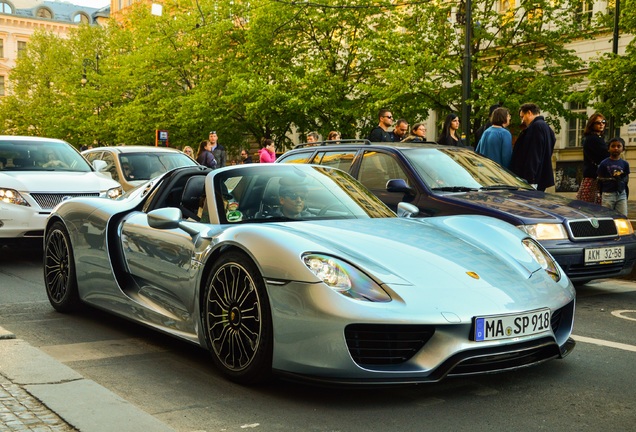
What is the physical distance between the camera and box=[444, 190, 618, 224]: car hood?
8078mm

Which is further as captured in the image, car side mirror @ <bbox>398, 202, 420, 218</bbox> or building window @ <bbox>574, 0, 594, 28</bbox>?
building window @ <bbox>574, 0, 594, 28</bbox>

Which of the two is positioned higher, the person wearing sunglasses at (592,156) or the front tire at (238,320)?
the person wearing sunglasses at (592,156)

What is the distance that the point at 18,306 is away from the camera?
25.0ft

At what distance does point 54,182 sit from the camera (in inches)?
435

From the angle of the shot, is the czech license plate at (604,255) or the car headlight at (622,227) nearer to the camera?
the czech license plate at (604,255)

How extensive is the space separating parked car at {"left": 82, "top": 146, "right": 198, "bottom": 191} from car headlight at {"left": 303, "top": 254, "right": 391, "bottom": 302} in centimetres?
1095

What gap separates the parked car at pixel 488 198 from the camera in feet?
26.1

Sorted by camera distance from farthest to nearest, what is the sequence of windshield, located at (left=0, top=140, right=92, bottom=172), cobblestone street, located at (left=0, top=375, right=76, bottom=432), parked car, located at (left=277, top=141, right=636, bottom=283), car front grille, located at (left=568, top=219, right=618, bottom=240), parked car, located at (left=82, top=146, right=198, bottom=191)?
parked car, located at (left=82, top=146, right=198, bottom=191) < windshield, located at (left=0, top=140, right=92, bottom=172) < car front grille, located at (left=568, top=219, right=618, bottom=240) < parked car, located at (left=277, top=141, right=636, bottom=283) < cobblestone street, located at (left=0, top=375, right=76, bottom=432)

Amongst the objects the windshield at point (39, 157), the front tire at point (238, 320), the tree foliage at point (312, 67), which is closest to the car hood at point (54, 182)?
the windshield at point (39, 157)

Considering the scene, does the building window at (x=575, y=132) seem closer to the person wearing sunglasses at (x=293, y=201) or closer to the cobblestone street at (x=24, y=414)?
the person wearing sunglasses at (x=293, y=201)

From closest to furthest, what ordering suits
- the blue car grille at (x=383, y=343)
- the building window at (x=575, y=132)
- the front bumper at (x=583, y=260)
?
the blue car grille at (x=383, y=343)
the front bumper at (x=583, y=260)
the building window at (x=575, y=132)

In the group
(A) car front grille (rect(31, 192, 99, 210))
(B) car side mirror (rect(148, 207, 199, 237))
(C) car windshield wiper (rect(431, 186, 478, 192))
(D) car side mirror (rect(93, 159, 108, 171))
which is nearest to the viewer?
(B) car side mirror (rect(148, 207, 199, 237))

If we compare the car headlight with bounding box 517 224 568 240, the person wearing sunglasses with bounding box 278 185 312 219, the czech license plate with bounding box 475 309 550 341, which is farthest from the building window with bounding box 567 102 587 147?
the czech license plate with bounding box 475 309 550 341

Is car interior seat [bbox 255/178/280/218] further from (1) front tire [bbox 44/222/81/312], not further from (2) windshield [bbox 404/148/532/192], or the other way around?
(2) windshield [bbox 404/148/532/192]
